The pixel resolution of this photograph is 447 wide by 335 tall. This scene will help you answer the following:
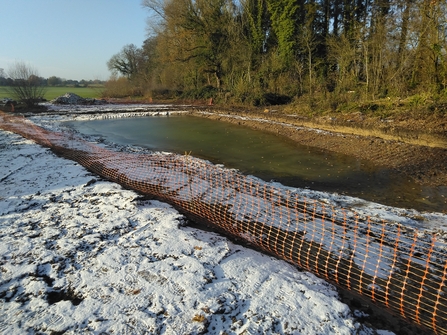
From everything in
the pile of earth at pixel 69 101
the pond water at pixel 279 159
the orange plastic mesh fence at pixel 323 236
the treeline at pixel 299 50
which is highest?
the treeline at pixel 299 50

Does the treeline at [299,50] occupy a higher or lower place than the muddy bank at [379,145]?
higher

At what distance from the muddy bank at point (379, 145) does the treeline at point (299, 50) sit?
11.0 ft

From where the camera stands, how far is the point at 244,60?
27.3 meters

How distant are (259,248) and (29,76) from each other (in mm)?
28130

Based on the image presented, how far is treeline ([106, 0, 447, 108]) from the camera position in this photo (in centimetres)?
1365

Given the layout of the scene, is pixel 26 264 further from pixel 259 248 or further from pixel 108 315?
pixel 259 248

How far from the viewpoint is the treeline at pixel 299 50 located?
13.6m

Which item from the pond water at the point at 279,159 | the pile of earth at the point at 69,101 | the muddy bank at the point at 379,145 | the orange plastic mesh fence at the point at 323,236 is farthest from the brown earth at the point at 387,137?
the pile of earth at the point at 69,101

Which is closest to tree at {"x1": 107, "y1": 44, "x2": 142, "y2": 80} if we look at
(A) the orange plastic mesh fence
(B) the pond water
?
(B) the pond water

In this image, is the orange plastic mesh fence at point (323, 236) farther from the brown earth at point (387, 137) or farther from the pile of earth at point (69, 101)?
the pile of earth at point (69, 101)

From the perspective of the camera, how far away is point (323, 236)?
4.38m

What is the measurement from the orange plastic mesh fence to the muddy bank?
3.82 meters

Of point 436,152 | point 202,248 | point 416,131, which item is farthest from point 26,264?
point 416,131

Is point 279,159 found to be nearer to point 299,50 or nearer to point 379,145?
point 379,145
